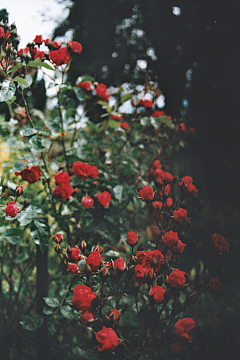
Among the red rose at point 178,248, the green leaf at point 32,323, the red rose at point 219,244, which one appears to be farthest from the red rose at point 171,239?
the green leaf at point 32,323

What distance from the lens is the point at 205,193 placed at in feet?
3.14

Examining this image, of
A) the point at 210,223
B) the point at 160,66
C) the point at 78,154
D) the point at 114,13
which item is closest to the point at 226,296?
the point at 210,223

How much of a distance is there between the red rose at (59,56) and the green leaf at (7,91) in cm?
22

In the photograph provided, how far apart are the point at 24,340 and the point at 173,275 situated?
0.99 metres

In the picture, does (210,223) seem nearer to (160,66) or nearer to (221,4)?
(221,4)

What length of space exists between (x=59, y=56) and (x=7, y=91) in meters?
0.28

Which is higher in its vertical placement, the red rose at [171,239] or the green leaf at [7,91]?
the green leaf at [7,91]

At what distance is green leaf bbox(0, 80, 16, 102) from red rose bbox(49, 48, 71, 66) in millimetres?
219

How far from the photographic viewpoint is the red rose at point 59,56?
35.8 inches

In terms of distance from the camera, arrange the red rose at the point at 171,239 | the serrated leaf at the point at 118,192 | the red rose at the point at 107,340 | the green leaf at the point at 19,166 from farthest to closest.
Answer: the serrated leaf at the point at 118,192, the green leaf at the point at 19,166, the red rose at the point at 171,239, the red rose at the point at 107,340

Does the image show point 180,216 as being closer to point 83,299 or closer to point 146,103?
point 83,299

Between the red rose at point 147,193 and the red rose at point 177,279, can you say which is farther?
the red rose at point 147,193

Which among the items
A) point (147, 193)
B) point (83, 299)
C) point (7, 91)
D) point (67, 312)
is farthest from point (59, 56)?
point (67, 312)

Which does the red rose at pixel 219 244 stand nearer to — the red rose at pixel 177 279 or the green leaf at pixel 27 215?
the red rose at pixel 177 279
